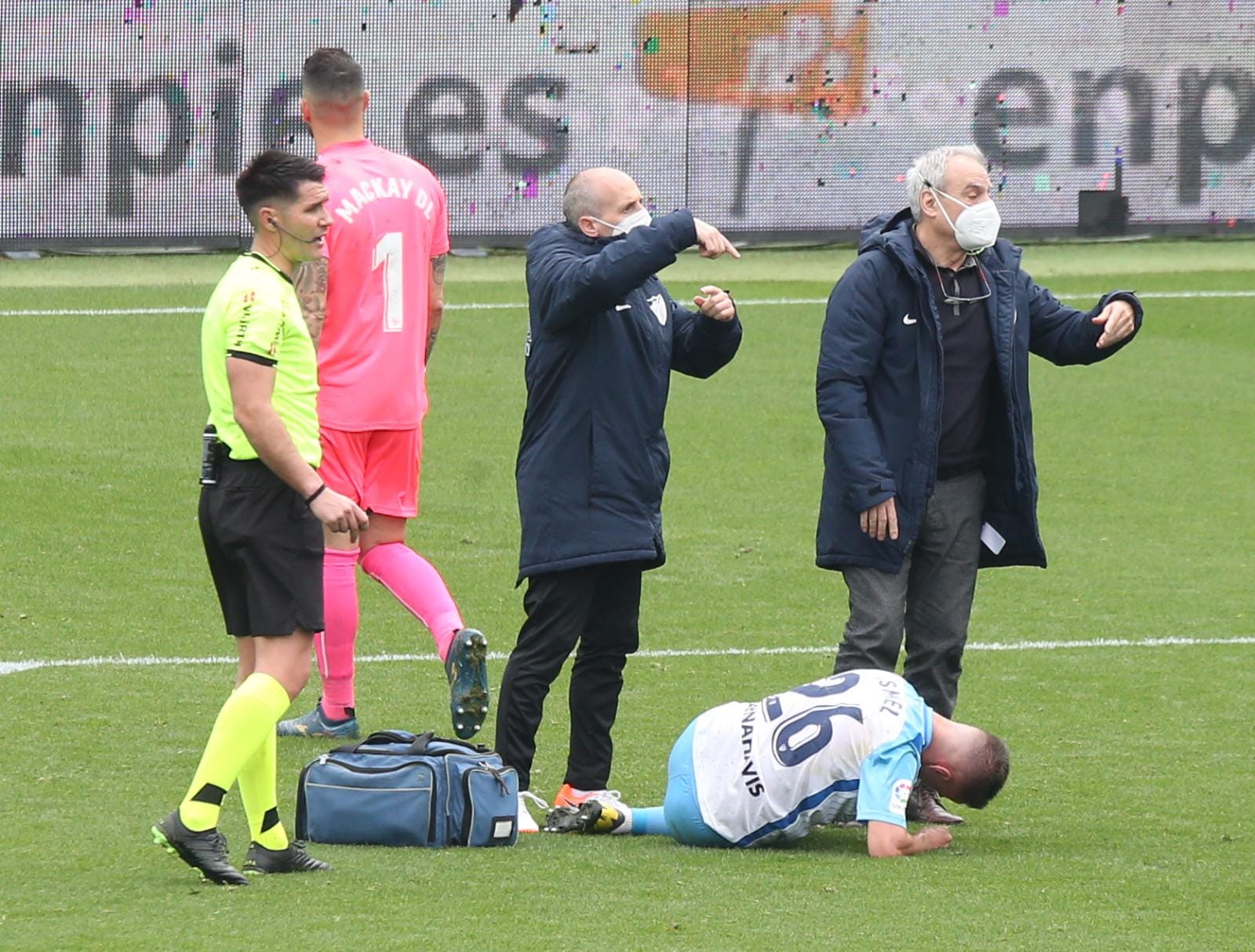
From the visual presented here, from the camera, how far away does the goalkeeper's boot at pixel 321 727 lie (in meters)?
7.33

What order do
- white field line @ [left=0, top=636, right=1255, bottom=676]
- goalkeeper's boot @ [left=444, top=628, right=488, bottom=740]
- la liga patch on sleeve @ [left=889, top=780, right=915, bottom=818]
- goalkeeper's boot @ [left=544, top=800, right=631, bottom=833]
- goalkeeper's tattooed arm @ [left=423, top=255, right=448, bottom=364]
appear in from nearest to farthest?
1. la liga patch on sleeve @ [left=889, top=780, right=915, bottom=818]
2. goalkeeper's boot @ [left=544, top=800, right=631, bottom=833]
3. goalkeeper's boot @ [left=444, top=628, right=488, bottom=740]
4. goalkeeper's tattooed arm @ [left=423, top=255, right=448, bottom=364]
5. white field line @ [left=0, top=636, right=1255, bottom=676]

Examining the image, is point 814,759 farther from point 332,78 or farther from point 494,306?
point 494,306

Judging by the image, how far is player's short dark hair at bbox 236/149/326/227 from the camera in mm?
5348

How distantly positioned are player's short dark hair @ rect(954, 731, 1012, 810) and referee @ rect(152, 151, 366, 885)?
171cm

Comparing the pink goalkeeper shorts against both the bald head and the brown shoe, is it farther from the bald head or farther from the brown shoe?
the brown shoe

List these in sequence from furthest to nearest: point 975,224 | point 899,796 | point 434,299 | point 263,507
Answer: point 434,299 → point 975,224 → point 899,796 → point 263,507

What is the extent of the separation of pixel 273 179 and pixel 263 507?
778 millimetres

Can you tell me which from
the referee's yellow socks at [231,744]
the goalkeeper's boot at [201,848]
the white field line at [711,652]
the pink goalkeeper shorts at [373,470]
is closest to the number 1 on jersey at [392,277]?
the pink goalkeeper shorts at [373,470]

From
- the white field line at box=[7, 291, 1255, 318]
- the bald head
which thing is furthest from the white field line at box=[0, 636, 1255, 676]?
the white field line at box=[7, 291, 1255, 318]

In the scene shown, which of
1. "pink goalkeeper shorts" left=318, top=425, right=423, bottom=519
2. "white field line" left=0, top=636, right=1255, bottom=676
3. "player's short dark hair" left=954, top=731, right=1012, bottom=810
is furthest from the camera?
"white field line" left=0, top=636, right=1255, bottom=676

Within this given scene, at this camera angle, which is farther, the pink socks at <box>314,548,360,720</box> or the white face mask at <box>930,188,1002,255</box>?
the pink socks at <box>314,548,360,720</box>

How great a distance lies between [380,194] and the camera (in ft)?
24.0

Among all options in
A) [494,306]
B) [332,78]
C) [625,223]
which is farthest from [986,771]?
[494,306]

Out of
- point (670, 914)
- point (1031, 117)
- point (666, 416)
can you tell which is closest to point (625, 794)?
point (670, 914)
